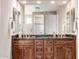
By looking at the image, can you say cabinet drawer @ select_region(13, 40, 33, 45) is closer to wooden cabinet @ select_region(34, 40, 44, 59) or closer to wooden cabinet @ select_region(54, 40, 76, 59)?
wooden cabinet @ select_region(34, 40, 44, 59)

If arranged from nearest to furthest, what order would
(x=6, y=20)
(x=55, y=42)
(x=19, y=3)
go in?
1. (x=6, y=20)
2. (x=55, y=42)
3. (x=19, y=3)

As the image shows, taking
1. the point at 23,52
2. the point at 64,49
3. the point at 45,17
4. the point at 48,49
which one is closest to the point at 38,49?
the point at 48,49

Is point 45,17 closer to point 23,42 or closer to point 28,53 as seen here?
point 23,42

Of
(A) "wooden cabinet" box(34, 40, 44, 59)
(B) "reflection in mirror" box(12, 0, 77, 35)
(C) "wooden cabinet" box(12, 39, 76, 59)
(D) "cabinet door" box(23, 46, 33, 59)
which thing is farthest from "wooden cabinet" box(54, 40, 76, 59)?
(B) "reflection in mirror" box(12, 0, 77, 35)

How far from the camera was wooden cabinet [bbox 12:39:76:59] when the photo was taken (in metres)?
5.63

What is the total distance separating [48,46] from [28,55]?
2.25 ft

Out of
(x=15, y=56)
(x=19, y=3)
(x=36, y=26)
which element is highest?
(x=19, y=3)

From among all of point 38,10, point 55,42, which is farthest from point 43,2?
point 55,42

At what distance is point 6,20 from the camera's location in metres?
5.14

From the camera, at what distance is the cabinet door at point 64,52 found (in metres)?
5.67

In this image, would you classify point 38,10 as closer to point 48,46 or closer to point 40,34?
point 40,34

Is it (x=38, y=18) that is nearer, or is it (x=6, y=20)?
(x=6, y=20)

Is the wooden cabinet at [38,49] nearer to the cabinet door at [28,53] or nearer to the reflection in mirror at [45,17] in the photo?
the cabinet door at [28,53]

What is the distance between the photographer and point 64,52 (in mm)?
5691
